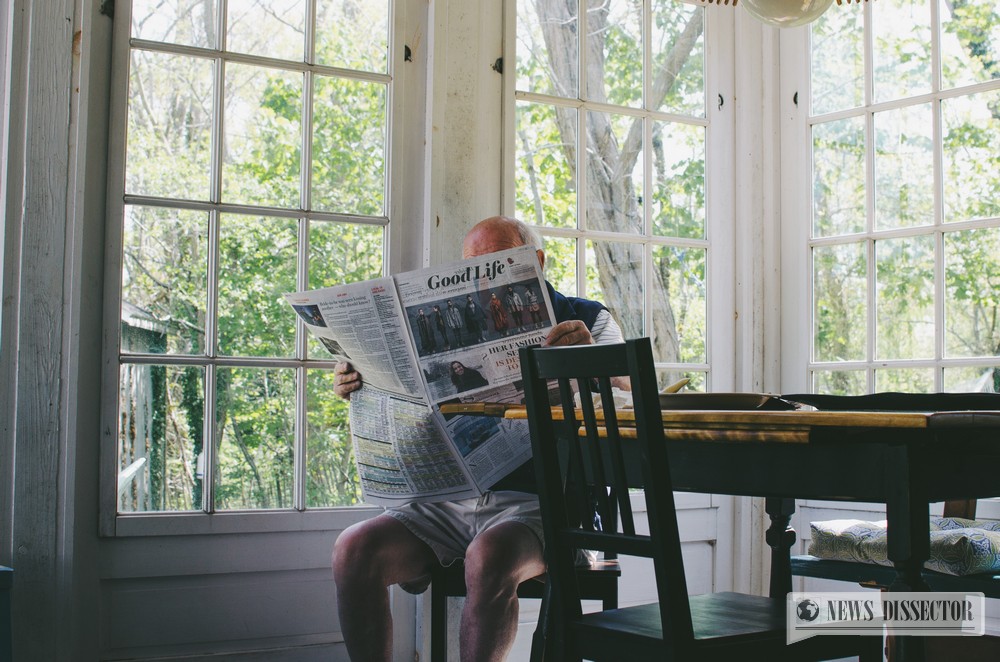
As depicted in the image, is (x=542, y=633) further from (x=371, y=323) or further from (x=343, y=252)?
(x=343, y=252)

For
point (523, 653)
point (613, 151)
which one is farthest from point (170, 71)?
point (523, 653)

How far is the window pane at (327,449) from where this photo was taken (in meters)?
2.53

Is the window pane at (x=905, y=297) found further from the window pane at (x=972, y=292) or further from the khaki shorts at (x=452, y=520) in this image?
the khaki shorts at (x=452, y=520)

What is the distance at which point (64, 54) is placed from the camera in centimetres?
225

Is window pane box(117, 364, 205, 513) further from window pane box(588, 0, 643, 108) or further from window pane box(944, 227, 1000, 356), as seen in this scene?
window pane box(944, 227, 1000, 356)

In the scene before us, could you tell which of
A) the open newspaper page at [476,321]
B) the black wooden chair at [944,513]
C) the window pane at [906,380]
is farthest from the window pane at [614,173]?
the black wooden chair at [944,513]

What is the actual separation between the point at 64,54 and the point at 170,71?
268 millimetres

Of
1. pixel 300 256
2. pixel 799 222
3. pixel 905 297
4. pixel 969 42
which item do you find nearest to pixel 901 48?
pixel 969 42

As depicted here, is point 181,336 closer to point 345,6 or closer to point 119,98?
point 119,98

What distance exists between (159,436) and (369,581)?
0.75m

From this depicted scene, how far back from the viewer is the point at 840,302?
302 cm

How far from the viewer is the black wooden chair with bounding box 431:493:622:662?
1.76 metres

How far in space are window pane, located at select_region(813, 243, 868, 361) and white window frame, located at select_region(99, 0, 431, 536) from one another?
1.37 metres

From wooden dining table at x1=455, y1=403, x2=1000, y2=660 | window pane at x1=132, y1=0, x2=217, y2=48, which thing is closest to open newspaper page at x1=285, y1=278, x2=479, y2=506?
wooden dining table at x1=455, y1=403, x2=1000, y2=660
